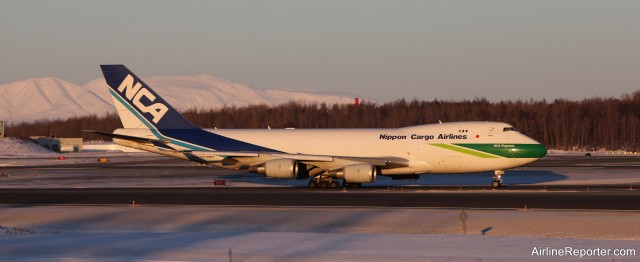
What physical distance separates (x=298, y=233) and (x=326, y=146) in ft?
77.8

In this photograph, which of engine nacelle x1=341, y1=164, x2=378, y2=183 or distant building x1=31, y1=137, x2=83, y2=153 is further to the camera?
distant building x1=31, y1=137, x2=83, y2=153

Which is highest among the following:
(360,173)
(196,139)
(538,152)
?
(196,139)

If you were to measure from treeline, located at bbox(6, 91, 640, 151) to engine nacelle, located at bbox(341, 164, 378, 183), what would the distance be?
311 feet

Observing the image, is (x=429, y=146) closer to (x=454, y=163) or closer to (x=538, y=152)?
(x=454, y=163)

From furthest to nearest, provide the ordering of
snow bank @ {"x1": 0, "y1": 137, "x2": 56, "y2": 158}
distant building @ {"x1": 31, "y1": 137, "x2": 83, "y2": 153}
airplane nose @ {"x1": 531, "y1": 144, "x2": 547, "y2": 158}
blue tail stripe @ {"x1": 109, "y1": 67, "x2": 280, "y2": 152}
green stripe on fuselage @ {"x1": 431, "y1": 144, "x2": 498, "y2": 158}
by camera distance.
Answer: distant building @ {"x1": 31, "y1": 137, "x2": 83, "y2": 153} < snow bank @ {"x1": 0, "y1": 137, "x2": 56, "y2": 158} < blue tail stripe @ {"x1": 109, "y1": 67, "x2": 280, "y2": 152} < green stripe on fuselage @ {"x1": 431, "y1": 144, "x2": 498, "y2": 158} < airplane nose @ {"x1": 531, "y1": 144, "x2": 547, "y2": 158}

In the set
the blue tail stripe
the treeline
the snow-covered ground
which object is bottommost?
the snow-covered ground

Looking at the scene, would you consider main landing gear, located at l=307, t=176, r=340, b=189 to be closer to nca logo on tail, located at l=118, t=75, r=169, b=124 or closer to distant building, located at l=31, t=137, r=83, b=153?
nca logo on tail, located at l=118, t=75, r=169, b=124

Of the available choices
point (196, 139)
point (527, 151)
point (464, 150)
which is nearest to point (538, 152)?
point (527, 151)

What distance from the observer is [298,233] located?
26719 millimetres

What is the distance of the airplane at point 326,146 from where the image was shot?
157ft

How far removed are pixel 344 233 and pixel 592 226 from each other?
7.65 metres

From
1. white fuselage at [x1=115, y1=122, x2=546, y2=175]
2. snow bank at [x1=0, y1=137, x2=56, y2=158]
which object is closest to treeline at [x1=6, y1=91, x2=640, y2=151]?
snow bank at [x1=0, y1=137, x2=56, y2=158]

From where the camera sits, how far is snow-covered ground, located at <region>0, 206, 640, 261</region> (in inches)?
854

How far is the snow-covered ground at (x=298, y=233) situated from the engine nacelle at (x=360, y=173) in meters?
12.1
